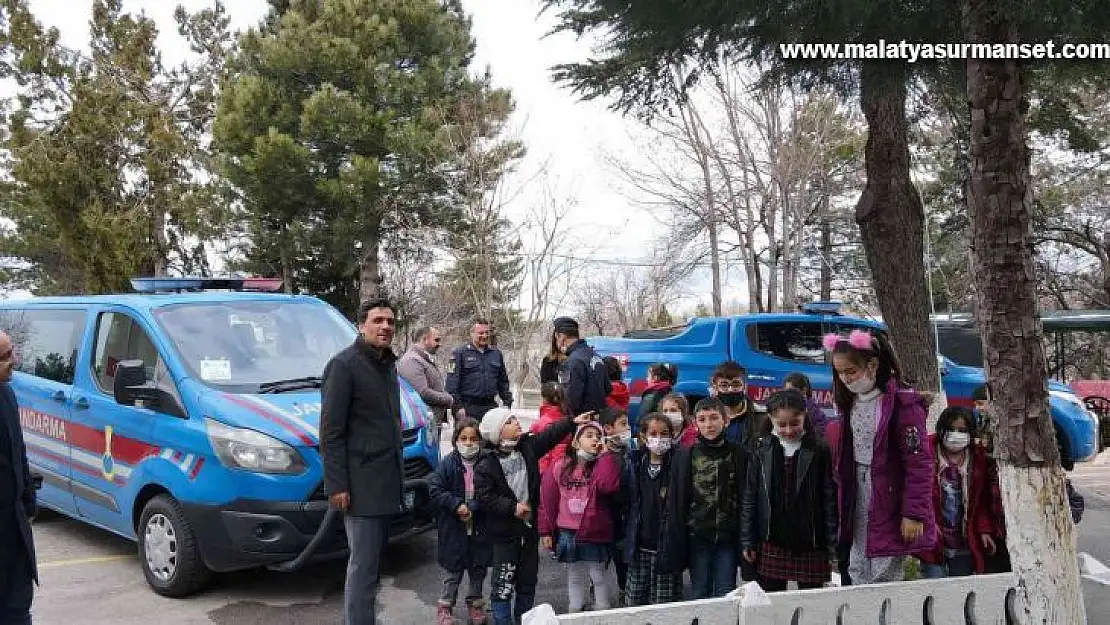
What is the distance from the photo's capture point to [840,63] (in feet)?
14.0

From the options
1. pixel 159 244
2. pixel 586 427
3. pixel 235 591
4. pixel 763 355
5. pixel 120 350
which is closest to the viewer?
pixel 586 427

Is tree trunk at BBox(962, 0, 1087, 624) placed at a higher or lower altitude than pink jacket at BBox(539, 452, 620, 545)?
higher

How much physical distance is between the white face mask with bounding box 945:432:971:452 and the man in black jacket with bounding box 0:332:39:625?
14.4 feet

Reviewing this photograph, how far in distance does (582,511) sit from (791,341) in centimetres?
522

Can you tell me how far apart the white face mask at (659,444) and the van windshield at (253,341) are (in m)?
2.30

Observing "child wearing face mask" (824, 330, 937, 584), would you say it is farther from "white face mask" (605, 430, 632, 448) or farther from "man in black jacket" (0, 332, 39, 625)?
"man in black jacket" (0, 332, 39, 625)

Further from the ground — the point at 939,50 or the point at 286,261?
the point at 286,261

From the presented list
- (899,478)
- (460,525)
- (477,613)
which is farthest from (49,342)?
(899,478)

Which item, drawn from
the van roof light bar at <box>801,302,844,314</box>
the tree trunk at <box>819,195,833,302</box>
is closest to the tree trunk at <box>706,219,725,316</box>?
the tree trunk at <box>819,195,833,302</box>

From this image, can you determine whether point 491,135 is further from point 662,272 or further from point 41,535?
point 41,535

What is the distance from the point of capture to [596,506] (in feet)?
14.1

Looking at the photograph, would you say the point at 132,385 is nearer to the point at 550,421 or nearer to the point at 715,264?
the point at 550,421

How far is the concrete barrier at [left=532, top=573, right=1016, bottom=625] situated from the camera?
307 cm

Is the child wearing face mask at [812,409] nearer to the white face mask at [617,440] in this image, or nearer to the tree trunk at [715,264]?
the white face mask at [617,440]
